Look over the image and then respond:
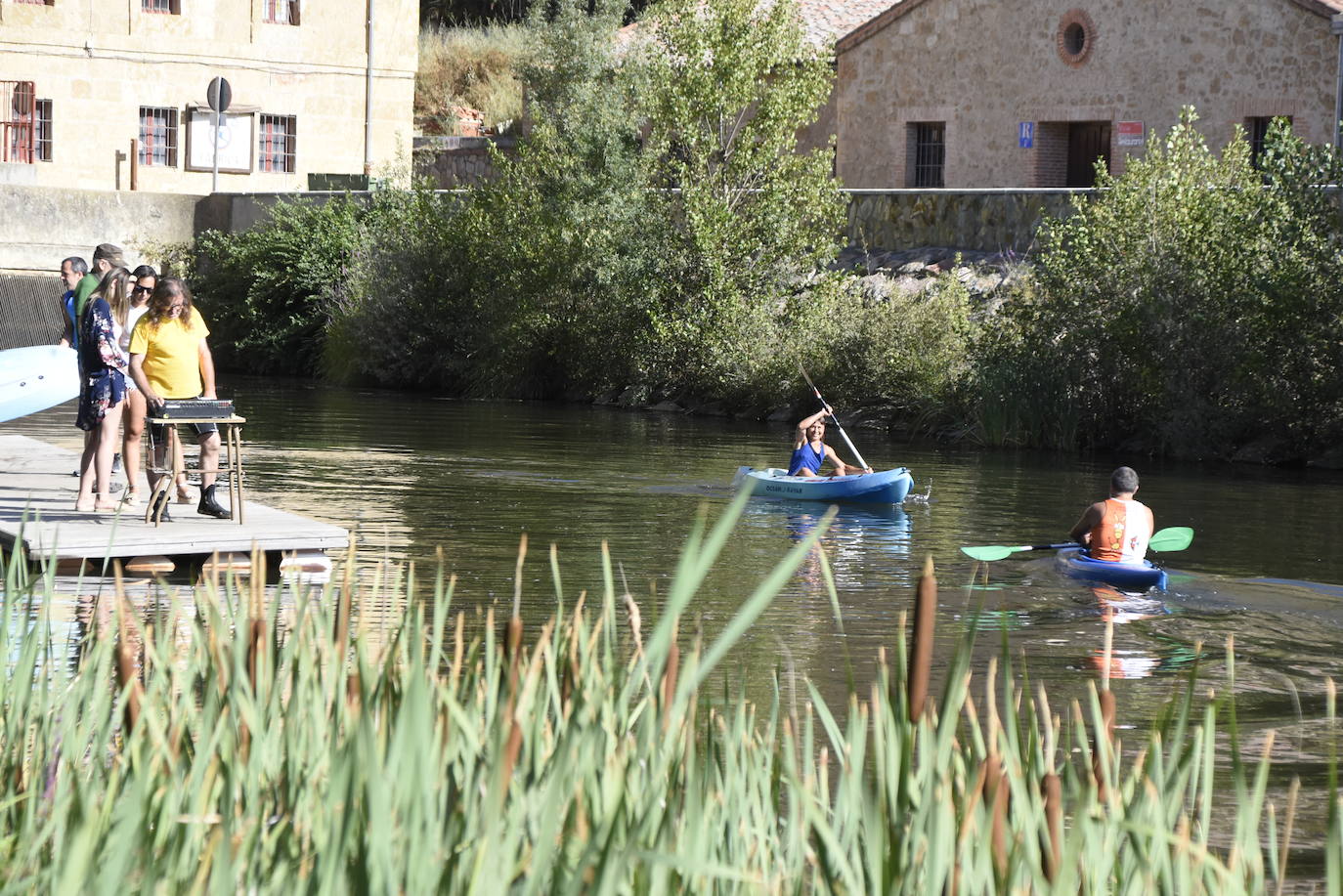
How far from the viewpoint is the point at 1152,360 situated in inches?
997

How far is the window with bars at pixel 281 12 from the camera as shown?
4534cm

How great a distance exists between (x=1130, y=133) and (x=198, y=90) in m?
22.4

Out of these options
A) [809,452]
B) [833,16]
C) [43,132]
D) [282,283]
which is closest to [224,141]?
[43,132]

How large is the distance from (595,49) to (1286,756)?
116 feet

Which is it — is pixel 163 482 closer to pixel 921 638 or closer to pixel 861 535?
pixel 861 535

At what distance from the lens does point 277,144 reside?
151 feet

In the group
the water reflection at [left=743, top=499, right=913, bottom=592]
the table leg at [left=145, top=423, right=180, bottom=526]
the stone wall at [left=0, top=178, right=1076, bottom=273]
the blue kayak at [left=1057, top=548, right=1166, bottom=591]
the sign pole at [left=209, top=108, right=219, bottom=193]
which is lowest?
the water reflection at [left=743, top=499, right=913, bottom=592]

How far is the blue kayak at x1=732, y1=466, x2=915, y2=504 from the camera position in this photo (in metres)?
18.5

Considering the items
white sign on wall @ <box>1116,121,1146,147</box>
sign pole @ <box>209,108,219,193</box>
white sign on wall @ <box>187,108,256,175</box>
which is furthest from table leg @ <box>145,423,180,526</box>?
white sign on wall @ <box>187,108,256,175</box>

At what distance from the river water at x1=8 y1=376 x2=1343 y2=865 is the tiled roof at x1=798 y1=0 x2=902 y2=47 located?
14.9 metres

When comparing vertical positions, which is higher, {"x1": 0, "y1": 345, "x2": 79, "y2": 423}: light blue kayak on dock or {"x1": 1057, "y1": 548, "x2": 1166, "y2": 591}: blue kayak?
{"x1": 0, "y1": 345, "x2": 79, "y2": 423}: light blue kayak on dock

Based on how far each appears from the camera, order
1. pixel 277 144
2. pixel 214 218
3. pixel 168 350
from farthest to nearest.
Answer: pixel 277 144 < pixel 214 218 < pixel 168 350

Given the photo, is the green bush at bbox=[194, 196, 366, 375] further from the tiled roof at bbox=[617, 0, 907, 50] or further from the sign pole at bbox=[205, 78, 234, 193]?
the tiled roof at bbox=[617, 0, 907, 50]

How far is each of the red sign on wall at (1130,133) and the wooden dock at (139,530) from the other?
23.3 m
